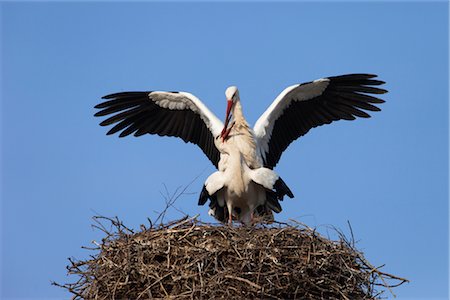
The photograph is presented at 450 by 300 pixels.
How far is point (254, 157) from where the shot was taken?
8.96 m

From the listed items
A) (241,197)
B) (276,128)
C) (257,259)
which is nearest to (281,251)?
(257,259)

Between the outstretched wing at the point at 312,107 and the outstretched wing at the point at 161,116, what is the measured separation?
587 mm

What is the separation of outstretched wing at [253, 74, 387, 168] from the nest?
189 centimetres

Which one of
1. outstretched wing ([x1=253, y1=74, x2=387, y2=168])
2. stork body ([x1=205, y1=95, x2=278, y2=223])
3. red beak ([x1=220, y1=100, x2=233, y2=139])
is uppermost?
outstretched wing ([x1=253, y1=74, x2=387, y2=168])

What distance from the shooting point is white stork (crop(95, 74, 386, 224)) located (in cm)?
891

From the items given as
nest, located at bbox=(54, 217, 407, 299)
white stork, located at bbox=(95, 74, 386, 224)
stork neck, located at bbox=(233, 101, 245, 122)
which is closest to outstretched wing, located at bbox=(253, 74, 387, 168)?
white stork, located at bbox=(95, 74, 386, 224)

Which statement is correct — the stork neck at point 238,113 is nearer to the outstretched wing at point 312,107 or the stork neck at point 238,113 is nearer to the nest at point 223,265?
the outstretched wing at point 312,107

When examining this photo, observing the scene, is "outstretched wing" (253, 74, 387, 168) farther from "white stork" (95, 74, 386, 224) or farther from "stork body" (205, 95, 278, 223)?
"stork body" (205, 95, 278, 223)

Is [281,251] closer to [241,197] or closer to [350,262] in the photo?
[350,262]

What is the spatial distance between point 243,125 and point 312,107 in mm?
999

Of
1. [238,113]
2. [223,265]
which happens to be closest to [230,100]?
[238,113]

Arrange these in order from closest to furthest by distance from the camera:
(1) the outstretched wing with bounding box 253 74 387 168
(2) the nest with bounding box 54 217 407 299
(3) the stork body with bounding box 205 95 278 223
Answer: (2) the nest with bounding box 54 217 407 299, (3) the stork body with bounding box 205 95 278 223, (1) the outstretched wing with bounding box 253 74 387 168

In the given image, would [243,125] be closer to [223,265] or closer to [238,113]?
[238,113]

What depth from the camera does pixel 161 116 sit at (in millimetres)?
9859
